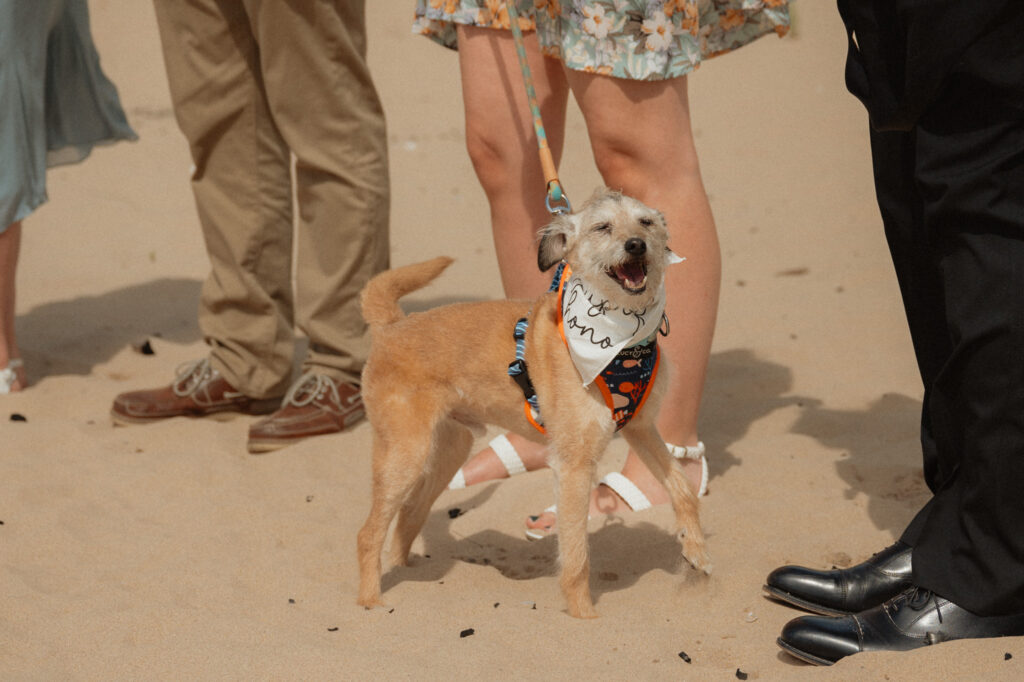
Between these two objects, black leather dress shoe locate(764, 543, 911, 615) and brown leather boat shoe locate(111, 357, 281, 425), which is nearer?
black leather dress shoe locate(764, 543, 911, 615)

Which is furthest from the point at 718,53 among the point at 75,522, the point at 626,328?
the point at 75,522

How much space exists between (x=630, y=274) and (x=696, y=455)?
3.77 feet

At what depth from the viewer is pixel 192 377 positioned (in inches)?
198

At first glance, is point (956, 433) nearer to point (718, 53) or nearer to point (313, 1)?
point (718, 53)

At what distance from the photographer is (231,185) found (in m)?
4.96

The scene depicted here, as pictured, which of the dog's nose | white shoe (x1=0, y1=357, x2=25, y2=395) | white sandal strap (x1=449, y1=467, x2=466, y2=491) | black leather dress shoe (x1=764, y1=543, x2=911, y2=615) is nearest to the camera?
the dog's nose

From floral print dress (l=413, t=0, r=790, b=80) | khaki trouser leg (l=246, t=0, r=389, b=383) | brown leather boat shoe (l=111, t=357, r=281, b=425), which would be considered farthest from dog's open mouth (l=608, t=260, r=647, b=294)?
brown leather boat shoe (l=111, t=357, r=281, b=425)

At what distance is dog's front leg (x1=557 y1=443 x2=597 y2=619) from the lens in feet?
10.1

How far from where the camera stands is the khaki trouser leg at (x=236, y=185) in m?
4.81

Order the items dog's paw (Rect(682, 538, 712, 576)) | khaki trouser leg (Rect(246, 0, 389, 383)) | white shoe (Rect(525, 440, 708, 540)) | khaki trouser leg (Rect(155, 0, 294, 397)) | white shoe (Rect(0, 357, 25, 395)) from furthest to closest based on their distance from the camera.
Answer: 1. white shoe (Rect(0, 357, 25, 395))
2. khaki trouser leg (Rect(155, 0, 294, 397))
3. khaki trouser leg (Rect(246, 0, 389, 383))
4. white shoe (Rect(525, 440, 708, 540))
5. dog's paw (Rect(682, 538, 712, 576))

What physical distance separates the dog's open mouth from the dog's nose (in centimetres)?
3

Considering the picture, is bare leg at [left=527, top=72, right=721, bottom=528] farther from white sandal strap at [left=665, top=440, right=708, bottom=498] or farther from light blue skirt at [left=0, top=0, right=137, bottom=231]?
light blue skirt at [left=0, top=0, right=137, bottom=231]

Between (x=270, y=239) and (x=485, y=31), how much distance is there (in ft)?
5.78

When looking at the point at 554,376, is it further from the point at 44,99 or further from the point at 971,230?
the point at 44,99
